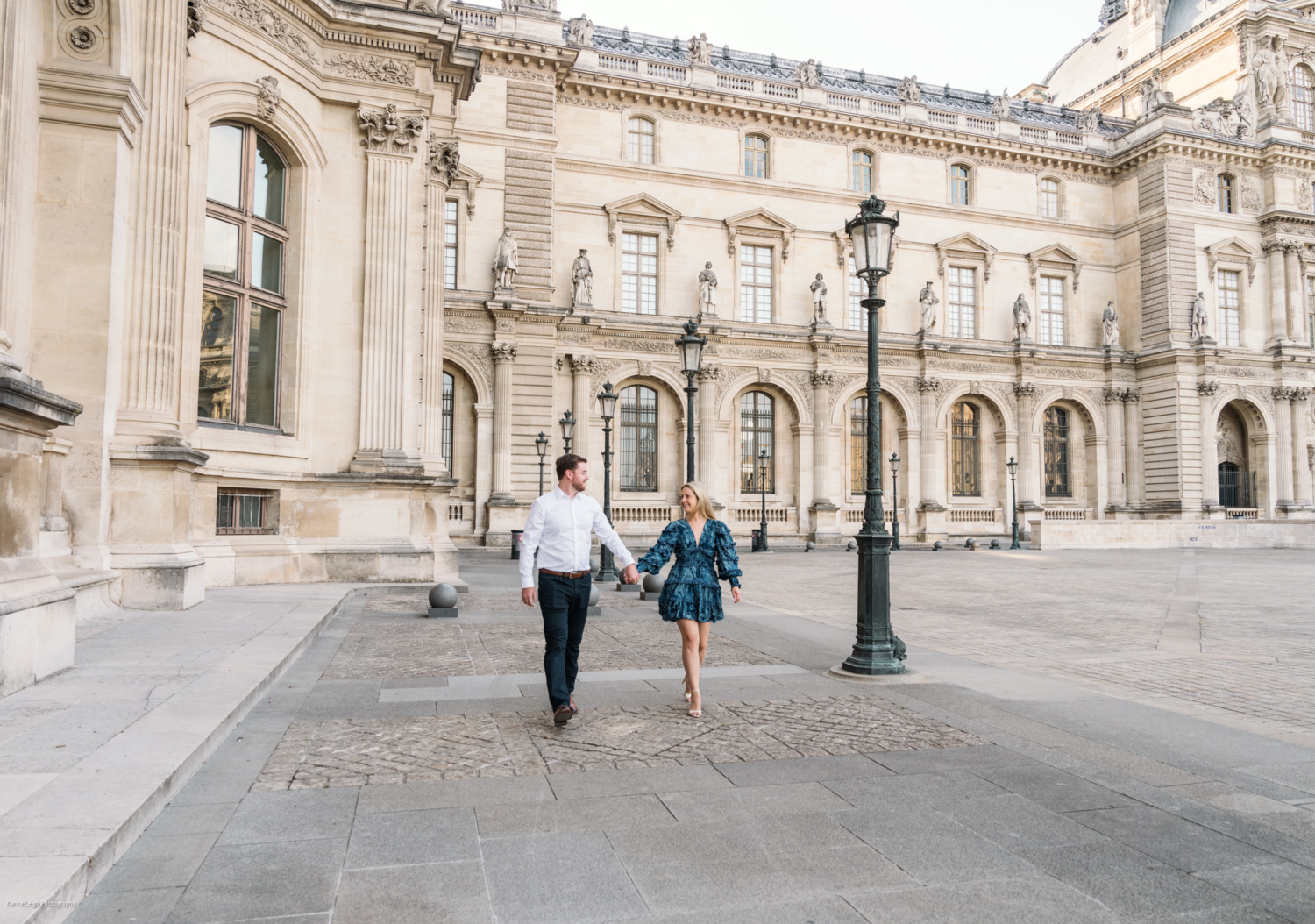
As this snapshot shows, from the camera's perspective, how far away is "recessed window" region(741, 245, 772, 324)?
4009 centimetres

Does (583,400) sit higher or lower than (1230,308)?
lower

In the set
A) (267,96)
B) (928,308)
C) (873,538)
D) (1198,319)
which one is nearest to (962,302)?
(928,308)

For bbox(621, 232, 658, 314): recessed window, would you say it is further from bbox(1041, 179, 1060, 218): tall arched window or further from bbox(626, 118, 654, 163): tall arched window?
bbox(1041, 179, 1060, 218): tall arched window

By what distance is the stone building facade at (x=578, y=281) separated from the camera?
33.5ft

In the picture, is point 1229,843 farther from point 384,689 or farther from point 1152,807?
point 384,689

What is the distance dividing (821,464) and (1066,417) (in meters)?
14.7

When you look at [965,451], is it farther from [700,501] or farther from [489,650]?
[700,501]

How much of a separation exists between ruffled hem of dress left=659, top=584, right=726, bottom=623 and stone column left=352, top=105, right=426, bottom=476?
1006cm

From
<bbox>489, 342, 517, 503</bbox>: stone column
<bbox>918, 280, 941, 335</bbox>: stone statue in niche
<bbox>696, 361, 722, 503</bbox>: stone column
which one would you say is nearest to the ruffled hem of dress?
<bbox>489, 342, 517, 503</bbox>: stone column

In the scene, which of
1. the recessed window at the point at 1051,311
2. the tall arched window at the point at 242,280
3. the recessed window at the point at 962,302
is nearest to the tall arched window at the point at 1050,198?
the recessed window at the point at 1051,311

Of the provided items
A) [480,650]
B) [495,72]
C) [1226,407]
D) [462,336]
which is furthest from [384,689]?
[1226,407]

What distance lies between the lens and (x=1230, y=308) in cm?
4588

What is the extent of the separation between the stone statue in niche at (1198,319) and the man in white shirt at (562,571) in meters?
45.5

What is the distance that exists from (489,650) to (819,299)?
32593 mm
